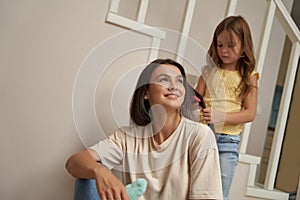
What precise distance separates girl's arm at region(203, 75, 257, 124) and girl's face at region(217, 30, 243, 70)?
10cm

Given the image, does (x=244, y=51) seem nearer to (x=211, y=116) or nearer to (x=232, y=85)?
(x=232, y=85)

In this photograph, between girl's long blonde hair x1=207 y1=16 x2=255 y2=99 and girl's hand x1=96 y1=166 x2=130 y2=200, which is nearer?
girl's hand x1=96 y1=166 x2=130 y2=200

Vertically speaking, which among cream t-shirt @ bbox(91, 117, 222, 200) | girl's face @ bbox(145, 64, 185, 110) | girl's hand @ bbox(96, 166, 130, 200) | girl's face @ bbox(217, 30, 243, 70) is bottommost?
girl's hand @ bbox(96, 166, 130, 200)

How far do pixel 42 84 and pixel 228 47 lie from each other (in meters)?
0.64

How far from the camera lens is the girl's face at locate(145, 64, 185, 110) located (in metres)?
1.14

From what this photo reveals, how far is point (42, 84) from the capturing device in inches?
52.4

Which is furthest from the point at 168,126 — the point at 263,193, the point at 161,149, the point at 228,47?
the point at 263,193

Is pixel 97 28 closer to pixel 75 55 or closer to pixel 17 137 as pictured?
pixel 75 55

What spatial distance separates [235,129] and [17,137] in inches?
29.0

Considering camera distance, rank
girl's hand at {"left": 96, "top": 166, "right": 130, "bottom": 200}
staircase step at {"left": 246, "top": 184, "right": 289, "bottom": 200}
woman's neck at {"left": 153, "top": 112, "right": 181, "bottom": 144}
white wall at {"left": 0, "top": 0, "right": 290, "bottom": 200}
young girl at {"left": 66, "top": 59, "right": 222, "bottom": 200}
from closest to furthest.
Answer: girl's hand at {"left": 96, "top": 166, "right": 130, "bottom": 200} < young girl at {"left": 66, "top": 59, "right": 222, "bottom": 200} < woman's neck at {"left": 153, "top": 112, "right": 181, "bottom": 144} < white wall at {"left": 0, "top": 0, "right": 290, "bottom": 200} < staircase step at {"left": 246, "top": 184, "right": 289, "bottom": 200}

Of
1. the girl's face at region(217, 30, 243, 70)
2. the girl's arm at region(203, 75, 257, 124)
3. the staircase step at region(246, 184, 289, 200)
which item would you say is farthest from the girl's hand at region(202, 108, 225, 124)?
the staircase step at region(246, 184, 289, 200)

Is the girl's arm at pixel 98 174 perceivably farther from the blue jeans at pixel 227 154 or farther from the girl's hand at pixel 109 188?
the blue jeans at pixel 227 154

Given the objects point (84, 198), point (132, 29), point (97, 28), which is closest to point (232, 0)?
point (132, 29)

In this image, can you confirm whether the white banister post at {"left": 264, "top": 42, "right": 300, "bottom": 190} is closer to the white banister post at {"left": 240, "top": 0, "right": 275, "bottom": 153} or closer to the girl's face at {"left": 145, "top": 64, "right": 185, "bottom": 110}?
the white banister post at {"left": 240, "top": 0, "right": 275, "bottom": 153}
